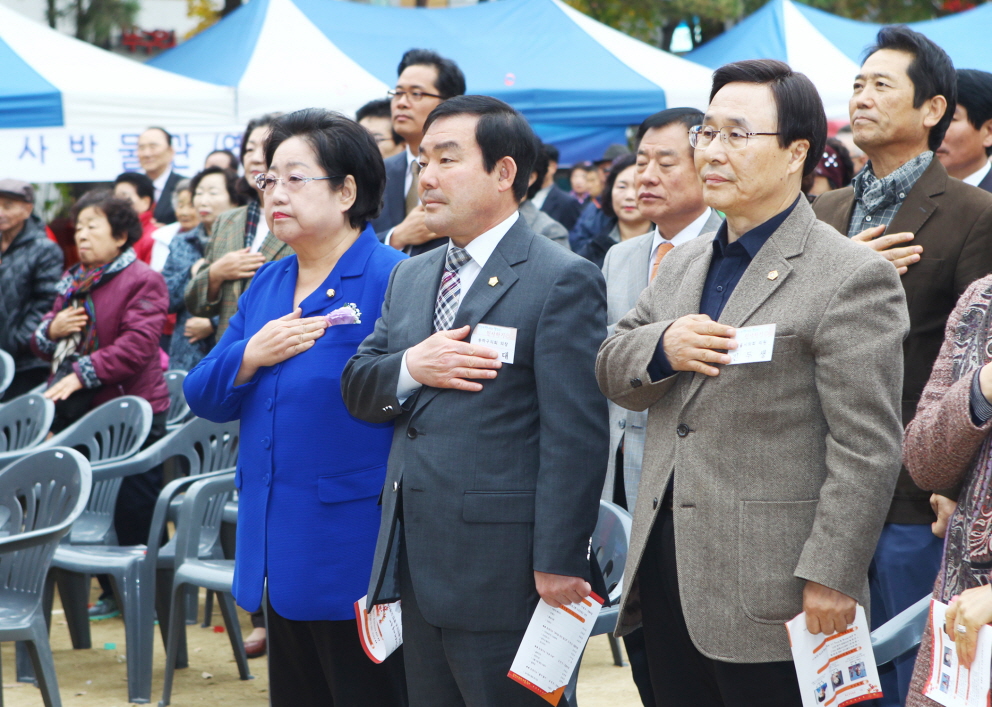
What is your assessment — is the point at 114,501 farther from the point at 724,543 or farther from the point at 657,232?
the point at 724,543

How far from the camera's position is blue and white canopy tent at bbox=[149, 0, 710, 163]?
9211mm

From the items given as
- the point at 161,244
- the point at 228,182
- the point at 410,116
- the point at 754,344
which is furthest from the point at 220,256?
the point at 754,344

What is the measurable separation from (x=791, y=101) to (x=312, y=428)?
4.61 feet

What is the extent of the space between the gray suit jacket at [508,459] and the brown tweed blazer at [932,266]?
0.88 meters

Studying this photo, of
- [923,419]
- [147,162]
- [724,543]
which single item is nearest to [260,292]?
[724,543]

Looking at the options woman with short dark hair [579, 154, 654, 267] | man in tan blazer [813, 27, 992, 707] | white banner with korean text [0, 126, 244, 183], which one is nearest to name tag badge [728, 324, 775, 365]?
man in tan blazer [813, 27, 992, 707]

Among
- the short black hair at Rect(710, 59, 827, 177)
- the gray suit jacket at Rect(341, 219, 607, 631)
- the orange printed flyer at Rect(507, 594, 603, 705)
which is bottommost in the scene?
the orange printed flyer at Rect(507, 594, 603, 705)

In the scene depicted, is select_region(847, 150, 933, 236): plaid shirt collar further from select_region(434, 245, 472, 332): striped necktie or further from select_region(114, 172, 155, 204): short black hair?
select_region(114, 172, 155, 204): short black hair

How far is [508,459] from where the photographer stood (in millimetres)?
2369

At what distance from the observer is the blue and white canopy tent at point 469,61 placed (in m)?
9.21

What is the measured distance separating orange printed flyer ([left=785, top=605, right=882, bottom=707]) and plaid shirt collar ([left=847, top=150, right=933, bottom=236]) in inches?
49.9

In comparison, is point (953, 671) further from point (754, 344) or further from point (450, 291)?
point (450, 291)

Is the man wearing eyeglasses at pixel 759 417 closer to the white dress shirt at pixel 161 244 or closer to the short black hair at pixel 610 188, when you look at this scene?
the short black hair at pixel 610 188

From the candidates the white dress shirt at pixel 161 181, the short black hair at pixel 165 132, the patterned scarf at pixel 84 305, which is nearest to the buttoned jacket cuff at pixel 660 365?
the patterned scarf at pixel 84 305
